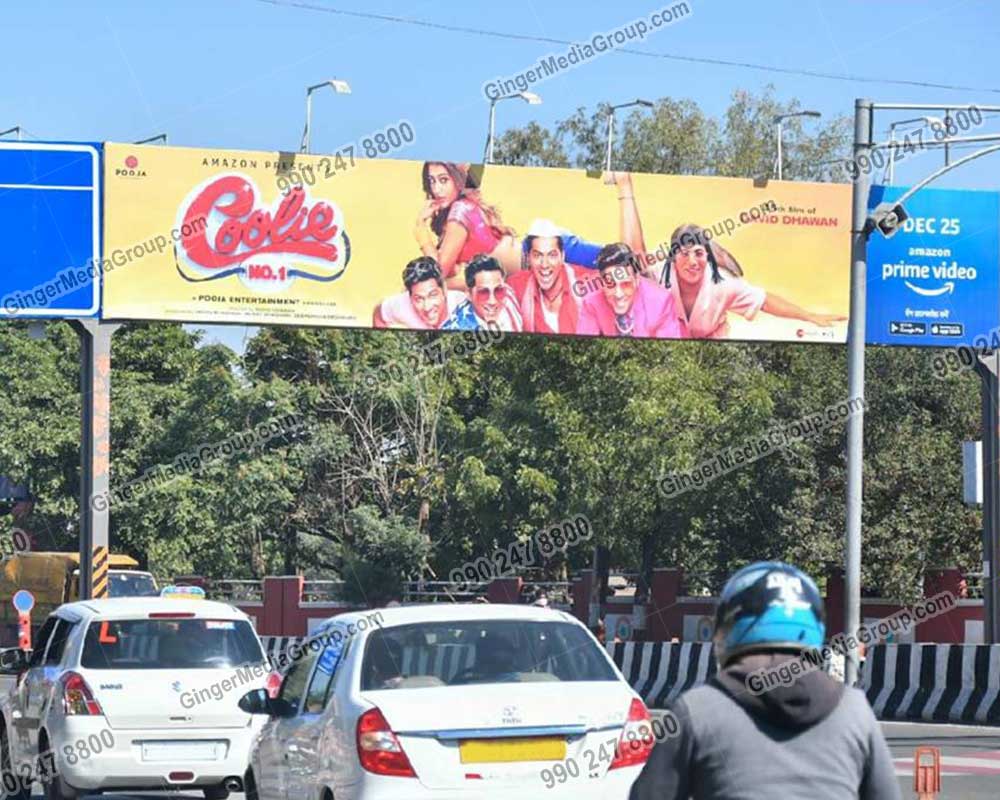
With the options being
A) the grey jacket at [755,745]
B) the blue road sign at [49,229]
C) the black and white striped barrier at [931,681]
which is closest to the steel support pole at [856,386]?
the black and white striped barrier at [931,681]

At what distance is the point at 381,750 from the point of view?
877 cm

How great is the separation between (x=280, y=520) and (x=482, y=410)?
6.95 metres

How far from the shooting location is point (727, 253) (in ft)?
96.3

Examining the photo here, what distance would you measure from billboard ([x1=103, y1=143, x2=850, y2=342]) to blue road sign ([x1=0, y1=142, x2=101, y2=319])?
298 mm

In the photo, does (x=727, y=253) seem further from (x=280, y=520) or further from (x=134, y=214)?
(x=280, y=520)

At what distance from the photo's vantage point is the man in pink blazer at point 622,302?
94.1 feet

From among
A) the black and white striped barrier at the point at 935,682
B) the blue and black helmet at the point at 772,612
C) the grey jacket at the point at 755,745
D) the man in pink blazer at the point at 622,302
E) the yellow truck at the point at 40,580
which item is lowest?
the yellow truck at the point at 40,580

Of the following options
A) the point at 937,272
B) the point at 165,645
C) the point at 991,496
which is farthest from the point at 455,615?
the point at 991,496

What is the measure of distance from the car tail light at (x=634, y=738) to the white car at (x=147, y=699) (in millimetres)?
4410

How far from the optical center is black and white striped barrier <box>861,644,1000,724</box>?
23.5 meters

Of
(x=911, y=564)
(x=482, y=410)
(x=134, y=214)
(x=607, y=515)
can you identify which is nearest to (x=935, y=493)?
(x=911, y=564)

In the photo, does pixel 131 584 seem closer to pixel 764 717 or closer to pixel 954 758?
pixel 954 758

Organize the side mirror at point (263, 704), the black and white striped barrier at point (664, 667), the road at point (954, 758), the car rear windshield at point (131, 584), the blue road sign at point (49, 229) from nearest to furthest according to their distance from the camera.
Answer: the side mirror at point (263, 704) → the road at point (954, 758) → the blue road sign at point (49, 229) → the black and white striped barrier at point (664, 667) → the car rear windshield at point (131, 584)

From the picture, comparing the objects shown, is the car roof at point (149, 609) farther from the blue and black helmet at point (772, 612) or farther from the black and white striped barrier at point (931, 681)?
the blue and black helmet at point (772, 612)
